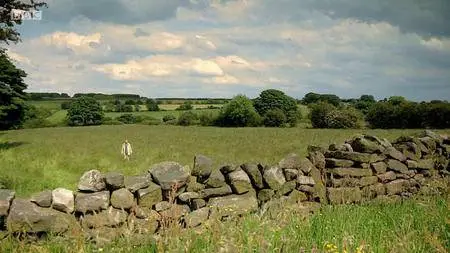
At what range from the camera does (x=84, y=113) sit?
90.9 m

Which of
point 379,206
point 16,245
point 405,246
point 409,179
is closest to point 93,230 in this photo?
point 16,245

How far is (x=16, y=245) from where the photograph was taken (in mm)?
5445

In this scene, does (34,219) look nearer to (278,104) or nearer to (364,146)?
(364,146)

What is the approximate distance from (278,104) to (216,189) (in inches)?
3450

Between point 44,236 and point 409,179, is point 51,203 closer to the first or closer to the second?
point 44,236

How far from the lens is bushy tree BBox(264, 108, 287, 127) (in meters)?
81.5

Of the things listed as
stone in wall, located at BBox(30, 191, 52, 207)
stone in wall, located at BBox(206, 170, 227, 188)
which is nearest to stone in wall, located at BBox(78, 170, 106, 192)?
stone in wall, located at BBox(30, 191, 52, 207)

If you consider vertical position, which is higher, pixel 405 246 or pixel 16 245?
pixel 405 246

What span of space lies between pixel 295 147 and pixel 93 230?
3112 cm

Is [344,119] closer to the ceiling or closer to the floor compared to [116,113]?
closer to the ceiling

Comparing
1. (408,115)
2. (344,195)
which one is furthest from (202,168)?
(408,115)

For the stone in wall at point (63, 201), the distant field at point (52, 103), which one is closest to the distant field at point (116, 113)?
the distant field at point (52, 103)

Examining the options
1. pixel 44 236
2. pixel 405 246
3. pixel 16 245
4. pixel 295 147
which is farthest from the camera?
pixel 295 147

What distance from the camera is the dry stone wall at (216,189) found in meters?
6.09
